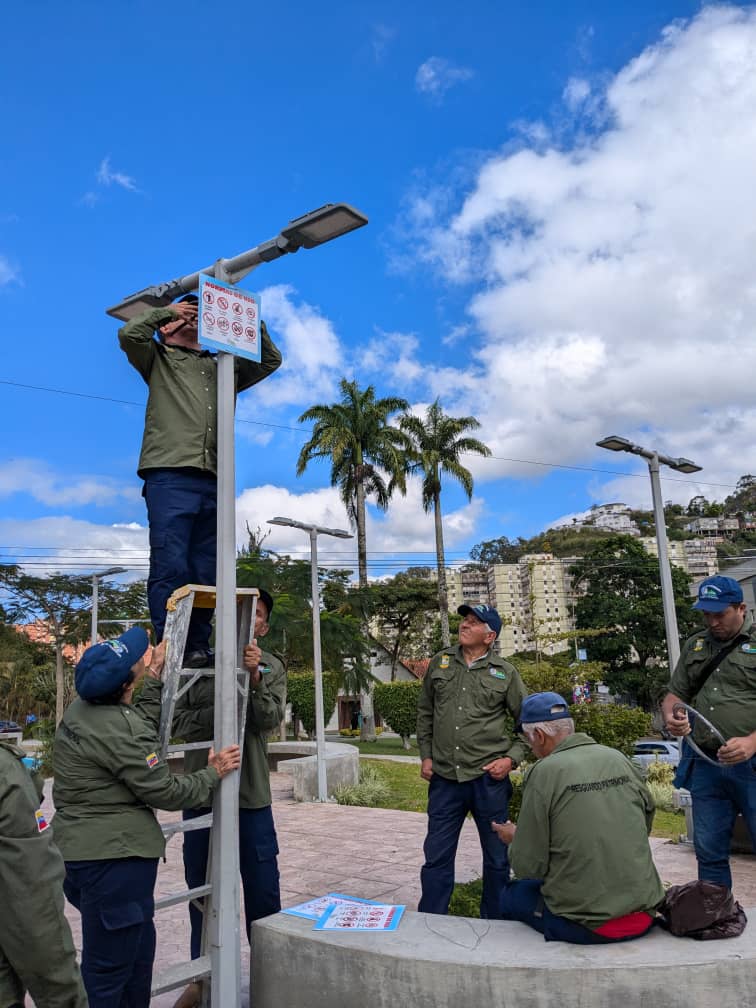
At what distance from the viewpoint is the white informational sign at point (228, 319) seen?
3805 millimetres

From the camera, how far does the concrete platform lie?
279cm

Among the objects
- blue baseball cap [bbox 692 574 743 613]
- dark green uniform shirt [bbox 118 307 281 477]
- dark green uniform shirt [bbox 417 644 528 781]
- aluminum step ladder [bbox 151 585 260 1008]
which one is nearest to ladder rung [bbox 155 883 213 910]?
aluminum step ladder [bbox 151 585 260 1008]

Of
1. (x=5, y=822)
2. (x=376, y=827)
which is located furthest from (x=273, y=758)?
(x=5, y=822)

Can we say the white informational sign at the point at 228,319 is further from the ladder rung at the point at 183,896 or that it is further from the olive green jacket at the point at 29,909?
the ladder rung at the point at 183,896

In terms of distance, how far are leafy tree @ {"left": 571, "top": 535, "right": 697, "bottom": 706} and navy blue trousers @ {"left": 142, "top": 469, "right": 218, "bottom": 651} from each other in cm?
3845

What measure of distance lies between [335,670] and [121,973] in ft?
82.1

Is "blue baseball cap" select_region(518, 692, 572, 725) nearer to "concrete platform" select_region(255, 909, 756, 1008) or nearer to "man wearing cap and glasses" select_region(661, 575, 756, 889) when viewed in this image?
"concrete platform" select_region(255, 909, 756, 1008)

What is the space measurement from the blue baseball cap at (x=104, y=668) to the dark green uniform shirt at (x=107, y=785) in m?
0.09

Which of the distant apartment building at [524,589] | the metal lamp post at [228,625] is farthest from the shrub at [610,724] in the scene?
the distant apartment building at [524,589]

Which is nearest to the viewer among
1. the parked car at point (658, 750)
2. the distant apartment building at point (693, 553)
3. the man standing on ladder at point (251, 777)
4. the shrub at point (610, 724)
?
the man standing on ladder at point (251, 777)

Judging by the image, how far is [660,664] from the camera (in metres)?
44.5

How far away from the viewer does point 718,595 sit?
14.8ft

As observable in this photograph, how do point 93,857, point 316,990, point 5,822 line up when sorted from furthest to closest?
1. point 316,990
2. point 93,857
3. point 5,822

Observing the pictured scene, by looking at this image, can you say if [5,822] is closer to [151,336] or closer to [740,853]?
[151,336]
